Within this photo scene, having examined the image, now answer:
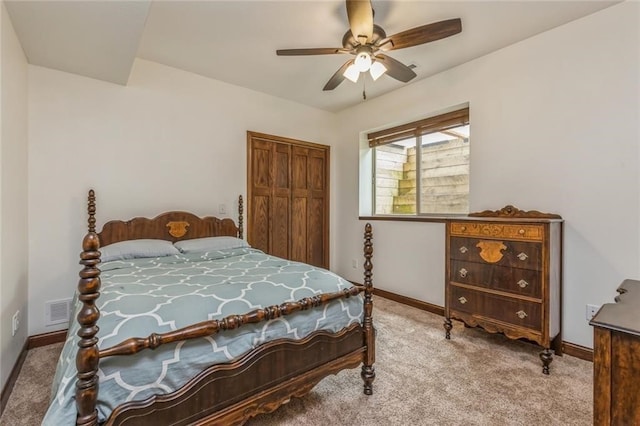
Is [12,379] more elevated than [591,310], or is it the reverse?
[591,310]

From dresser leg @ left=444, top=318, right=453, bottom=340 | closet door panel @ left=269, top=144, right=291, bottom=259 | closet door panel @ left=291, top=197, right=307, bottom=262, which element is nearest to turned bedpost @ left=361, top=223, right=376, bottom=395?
dresser leg @ left=444, top=318, right=453, bottom=340

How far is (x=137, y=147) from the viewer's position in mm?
3010

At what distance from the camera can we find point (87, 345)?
1015 millimetres

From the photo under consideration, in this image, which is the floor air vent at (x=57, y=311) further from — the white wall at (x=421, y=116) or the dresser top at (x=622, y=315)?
the dresser top at (x=622, y=315)

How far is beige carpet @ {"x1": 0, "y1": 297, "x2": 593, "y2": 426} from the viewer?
167 cm

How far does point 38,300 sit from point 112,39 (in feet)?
7.31

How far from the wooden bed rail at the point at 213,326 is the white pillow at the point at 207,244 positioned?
1604 mm

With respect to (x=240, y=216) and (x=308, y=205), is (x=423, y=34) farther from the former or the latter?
(x=308, y=205)

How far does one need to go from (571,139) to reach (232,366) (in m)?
2.92

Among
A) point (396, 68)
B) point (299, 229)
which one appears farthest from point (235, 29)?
point (299, 229)

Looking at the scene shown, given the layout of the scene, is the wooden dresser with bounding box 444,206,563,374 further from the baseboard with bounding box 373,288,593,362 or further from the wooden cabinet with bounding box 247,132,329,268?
the wooden cabinet with bounding box 247,132,329,268

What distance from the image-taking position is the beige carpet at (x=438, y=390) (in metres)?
1.67

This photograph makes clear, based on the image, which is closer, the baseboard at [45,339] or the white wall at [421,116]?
the white wall at [421,116]

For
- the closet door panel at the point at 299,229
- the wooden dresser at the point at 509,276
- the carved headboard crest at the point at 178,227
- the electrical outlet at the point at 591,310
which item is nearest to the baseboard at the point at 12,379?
the carved headboard crest at the point at 178,227
